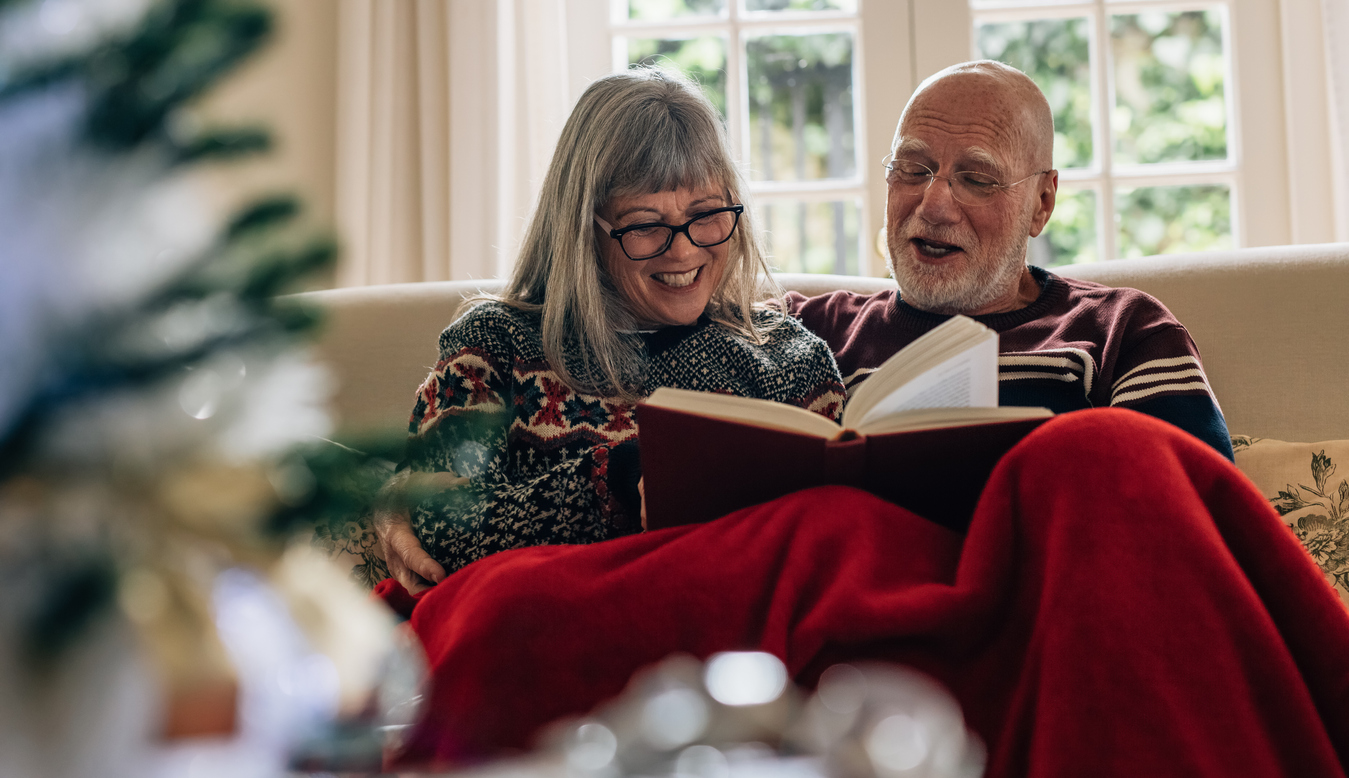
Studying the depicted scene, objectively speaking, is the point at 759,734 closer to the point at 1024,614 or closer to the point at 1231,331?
the point at 1024,614

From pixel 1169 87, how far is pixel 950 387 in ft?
6.60

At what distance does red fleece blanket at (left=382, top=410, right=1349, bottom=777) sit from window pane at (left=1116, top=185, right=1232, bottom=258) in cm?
203

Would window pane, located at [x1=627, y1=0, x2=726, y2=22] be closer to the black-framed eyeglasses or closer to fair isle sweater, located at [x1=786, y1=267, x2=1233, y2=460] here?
fair isle sweater, located at [x1=786, y1=267, x2=1233, y2=460]

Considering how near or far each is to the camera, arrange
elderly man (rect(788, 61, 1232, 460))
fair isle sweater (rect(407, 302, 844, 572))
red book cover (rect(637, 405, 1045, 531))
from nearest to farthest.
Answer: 1. red book cover (rect(637, 405, 1045, 531))
2. fair isle sweater (rect(407, 302, 844, 572))
3. elderly man (rect(788, 61, 1232, 460))

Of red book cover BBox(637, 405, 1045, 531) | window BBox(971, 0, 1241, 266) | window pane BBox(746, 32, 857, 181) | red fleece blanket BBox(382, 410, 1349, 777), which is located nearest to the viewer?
red fleece blanket BBox(382, 410, 1349, 777)

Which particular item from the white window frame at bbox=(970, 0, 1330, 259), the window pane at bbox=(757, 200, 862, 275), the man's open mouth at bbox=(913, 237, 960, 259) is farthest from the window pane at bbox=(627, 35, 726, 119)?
the man's open mouth at bbox=(913, 237, 960, 259)

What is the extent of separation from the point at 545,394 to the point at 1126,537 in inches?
32.6

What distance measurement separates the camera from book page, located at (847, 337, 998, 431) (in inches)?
41.3

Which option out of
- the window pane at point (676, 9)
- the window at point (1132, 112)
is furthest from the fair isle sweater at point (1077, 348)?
the window pane at point (676, 9)

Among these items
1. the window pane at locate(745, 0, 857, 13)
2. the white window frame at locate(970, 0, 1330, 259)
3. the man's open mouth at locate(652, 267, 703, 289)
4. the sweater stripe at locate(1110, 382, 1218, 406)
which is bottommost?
the sweater stripe at locate(1110, 382, 1218, 406)

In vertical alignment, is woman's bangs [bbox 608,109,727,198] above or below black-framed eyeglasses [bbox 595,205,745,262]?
above

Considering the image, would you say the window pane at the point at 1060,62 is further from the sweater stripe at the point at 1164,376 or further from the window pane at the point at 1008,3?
the sweater stripe at the point at 1164,376

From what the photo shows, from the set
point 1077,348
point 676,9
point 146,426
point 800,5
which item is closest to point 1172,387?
point 1077,348

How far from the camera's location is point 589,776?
332 mm
